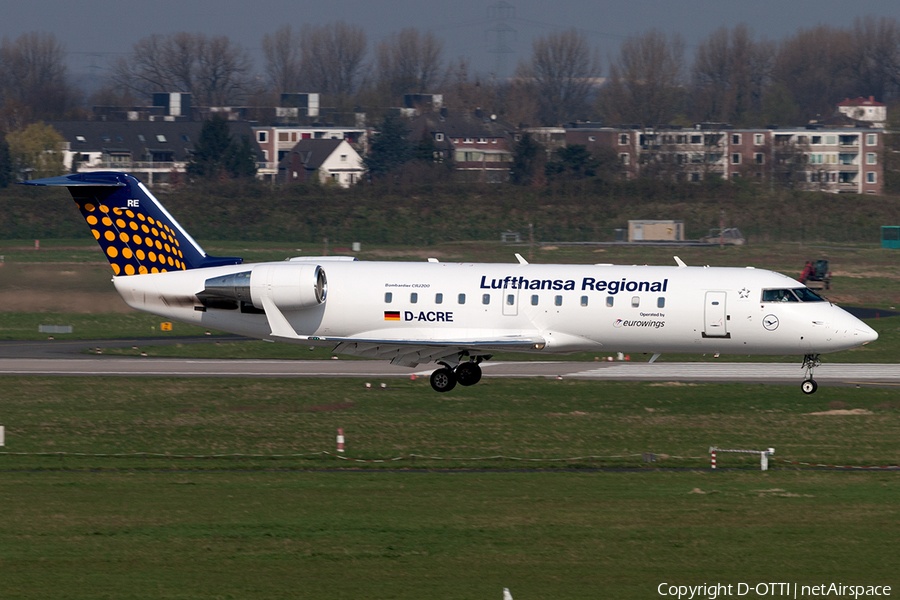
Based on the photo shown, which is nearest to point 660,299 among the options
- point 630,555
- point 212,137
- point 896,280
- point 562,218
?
point 630,555

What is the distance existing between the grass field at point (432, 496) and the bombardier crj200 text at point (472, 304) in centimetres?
203

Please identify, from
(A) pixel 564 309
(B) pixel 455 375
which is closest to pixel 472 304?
(A) pixel 564 309

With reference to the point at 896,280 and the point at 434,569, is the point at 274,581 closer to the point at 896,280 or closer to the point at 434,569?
the point at 434,569

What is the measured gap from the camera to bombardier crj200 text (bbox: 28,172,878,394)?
32469 mm

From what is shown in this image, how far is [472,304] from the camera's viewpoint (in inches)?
1293

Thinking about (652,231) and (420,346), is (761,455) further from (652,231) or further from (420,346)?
(652,231)

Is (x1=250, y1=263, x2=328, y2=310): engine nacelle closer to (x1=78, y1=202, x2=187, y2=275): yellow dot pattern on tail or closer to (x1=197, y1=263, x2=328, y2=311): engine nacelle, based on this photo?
(x1=197, y1=263, x2=328, y2=311): engine nacelle

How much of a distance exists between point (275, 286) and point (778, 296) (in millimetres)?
15256

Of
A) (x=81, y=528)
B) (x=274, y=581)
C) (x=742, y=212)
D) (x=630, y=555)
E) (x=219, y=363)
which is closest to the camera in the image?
(x=274, y=581)

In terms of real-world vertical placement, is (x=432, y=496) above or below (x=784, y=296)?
below

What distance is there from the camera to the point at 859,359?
→ 44.6m

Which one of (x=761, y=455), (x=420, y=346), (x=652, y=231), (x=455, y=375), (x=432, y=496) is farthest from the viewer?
(x=652, y=231)

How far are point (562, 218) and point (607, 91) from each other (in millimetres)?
93757

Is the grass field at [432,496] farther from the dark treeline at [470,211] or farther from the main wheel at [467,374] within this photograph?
the dark treeline at [470,211]
